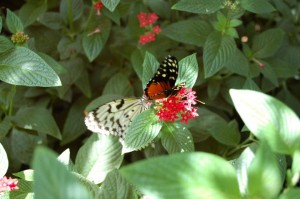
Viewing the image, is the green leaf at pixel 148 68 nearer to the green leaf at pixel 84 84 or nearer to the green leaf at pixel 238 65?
the green leaf at pixel 238 65

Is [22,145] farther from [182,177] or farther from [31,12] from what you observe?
[182,177]

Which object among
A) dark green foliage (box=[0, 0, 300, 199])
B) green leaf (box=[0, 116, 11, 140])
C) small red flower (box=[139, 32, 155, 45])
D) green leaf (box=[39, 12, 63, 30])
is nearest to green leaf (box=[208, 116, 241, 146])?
dark green foliage (box=[0, 0, 300, 199])

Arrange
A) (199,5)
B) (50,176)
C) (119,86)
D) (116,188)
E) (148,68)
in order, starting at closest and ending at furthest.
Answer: (50,176)
(116,188)
(148,68)
(199,5)
(119,86)

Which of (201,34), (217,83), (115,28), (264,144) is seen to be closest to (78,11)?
(115,28)

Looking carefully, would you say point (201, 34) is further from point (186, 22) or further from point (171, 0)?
point (171, 0)

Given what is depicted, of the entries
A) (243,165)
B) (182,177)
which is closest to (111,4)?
(243,165)

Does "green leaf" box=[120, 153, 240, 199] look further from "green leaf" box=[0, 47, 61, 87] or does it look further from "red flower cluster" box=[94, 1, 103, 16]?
"red flower cluster" box=[94, 1, 103, 16]
